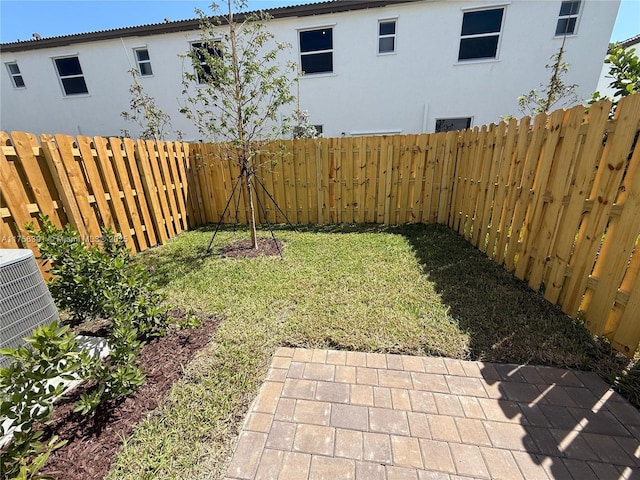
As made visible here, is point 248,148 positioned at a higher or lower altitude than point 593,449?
higher

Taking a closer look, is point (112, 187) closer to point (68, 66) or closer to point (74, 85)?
point (74, 85)

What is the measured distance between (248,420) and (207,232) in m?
4.79

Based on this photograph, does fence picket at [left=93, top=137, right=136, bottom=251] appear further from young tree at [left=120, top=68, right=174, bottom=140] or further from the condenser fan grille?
young tree at [left=120, top=68, right=174, bottom=140]

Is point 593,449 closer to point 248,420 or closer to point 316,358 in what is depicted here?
point 316,358

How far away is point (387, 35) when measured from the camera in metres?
8.70

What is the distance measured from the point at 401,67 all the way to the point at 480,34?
2.54m

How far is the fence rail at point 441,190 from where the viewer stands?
7.09ft

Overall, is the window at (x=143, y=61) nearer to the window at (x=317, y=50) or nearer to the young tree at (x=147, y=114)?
the young tree at (x=147, y=114)

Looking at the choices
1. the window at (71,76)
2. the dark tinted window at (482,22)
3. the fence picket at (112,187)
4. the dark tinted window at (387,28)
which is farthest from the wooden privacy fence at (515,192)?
the window at (71,76)

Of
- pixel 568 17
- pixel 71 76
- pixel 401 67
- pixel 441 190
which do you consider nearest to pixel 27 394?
pixel 441 190

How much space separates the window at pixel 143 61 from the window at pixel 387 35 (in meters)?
8.57

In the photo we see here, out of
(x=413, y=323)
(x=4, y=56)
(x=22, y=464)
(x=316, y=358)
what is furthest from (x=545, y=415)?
(x=4, y=56)

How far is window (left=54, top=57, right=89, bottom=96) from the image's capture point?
10.6 m

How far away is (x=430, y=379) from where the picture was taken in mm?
2012
